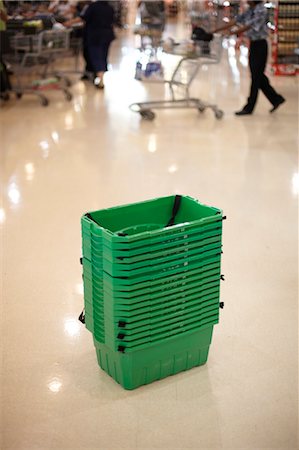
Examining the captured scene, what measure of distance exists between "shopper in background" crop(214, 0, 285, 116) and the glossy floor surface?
24 cm

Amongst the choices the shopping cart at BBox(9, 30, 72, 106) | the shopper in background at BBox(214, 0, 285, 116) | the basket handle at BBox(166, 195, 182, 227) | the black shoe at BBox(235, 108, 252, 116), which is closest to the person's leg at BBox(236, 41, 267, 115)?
the shopper in background at BBox(214, 0, 285, 116)

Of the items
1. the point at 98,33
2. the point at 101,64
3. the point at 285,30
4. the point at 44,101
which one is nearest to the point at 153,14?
the point at 285,30

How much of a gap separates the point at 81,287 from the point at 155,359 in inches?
44.4

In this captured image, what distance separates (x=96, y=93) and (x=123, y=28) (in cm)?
1170

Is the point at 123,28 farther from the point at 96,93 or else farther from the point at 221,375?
the point at 221,375

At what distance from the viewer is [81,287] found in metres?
4.04

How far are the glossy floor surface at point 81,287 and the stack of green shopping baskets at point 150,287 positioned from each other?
15 centimetres

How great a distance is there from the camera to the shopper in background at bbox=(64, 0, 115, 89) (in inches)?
424

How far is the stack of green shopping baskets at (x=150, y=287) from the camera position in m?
2.77

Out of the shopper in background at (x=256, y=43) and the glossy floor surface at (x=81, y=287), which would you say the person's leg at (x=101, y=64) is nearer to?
the glossy floor surface at (x=81, y=287)

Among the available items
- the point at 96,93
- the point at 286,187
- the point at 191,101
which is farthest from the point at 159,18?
the point at 286,187

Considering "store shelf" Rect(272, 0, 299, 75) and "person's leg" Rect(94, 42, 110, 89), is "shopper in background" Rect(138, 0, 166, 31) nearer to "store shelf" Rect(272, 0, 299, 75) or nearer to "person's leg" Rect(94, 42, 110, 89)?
"store shelf" Rect(272, 0, 299, 75)

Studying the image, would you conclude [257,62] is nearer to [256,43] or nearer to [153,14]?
[256,43]

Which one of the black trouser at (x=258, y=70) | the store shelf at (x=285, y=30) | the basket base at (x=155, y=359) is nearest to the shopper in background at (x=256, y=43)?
the black trouser at (x=258, y=70)
